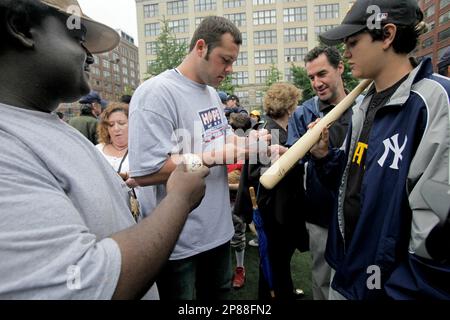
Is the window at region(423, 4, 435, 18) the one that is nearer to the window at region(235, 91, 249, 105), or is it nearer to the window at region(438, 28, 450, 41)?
the window at region(438, 28, 450, 41)

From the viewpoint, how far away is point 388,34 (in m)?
1.59

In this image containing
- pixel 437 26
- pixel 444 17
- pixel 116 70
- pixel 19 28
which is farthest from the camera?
pixel 116 70

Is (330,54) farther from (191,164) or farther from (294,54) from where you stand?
(294,54)

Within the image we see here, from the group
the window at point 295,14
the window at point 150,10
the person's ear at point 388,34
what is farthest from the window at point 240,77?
the person's ear at point 388,34

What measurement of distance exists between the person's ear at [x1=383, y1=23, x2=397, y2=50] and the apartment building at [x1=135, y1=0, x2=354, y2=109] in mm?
47808

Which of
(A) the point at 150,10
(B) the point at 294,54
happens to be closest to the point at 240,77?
(B) the point at 294,54

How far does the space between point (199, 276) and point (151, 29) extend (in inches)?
2316

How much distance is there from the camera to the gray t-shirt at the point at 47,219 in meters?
0.59

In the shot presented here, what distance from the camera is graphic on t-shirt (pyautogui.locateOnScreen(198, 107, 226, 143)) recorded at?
1962 mm

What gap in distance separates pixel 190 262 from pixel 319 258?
143 cm
